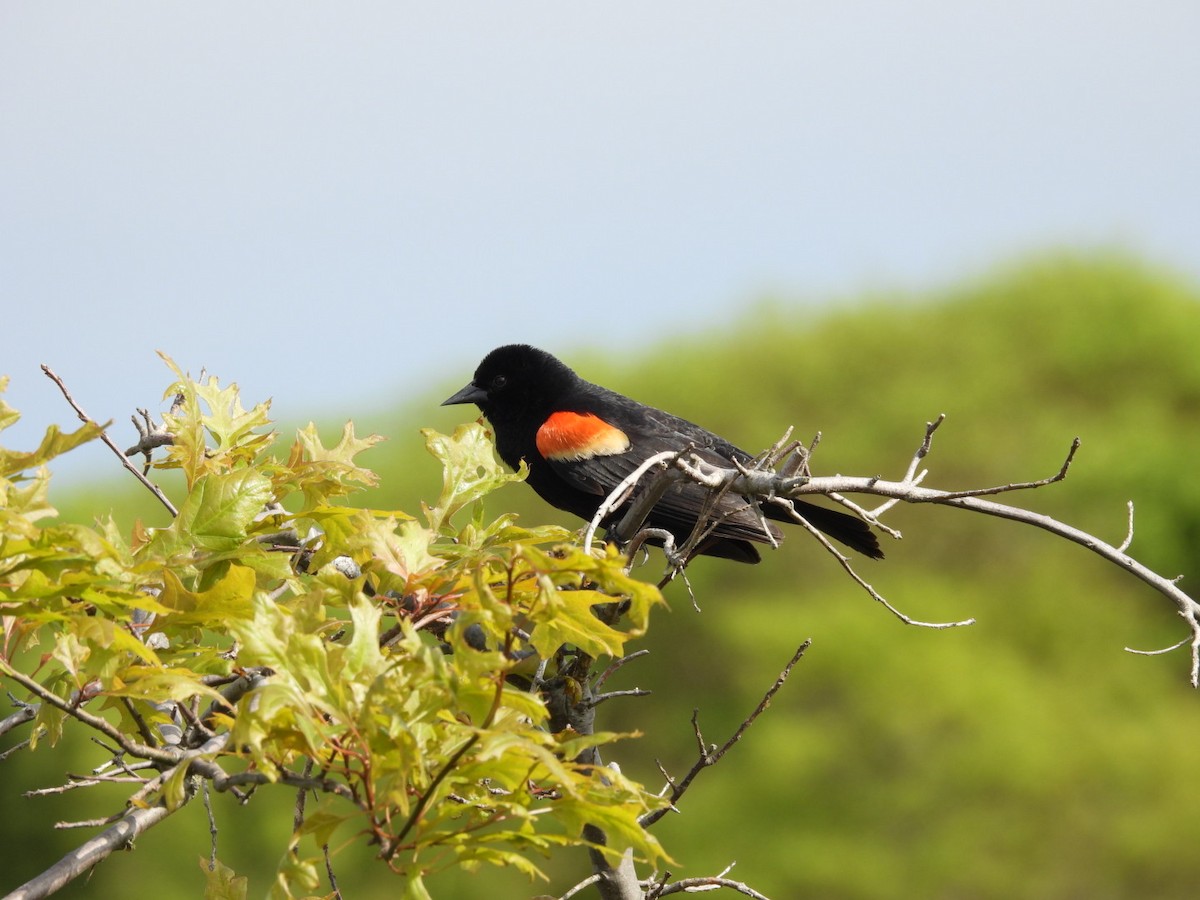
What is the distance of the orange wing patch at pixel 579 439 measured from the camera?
14.8 feet

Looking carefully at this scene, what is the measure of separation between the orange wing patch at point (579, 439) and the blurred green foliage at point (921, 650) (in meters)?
6.34

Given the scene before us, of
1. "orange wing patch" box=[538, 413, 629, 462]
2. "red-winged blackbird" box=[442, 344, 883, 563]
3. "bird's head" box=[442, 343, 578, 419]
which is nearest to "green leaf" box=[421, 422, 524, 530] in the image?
"red-winged blackbird" box=[442, 344, 883, 563]

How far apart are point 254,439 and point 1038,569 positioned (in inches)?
423

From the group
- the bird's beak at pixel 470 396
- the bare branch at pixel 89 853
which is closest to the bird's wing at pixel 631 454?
the bird's beak at pixel 470 396

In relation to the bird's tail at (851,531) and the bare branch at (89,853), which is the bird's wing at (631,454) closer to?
the bird's tail at (851,531)

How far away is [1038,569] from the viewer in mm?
11680

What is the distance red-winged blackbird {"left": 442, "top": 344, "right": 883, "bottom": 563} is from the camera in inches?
167

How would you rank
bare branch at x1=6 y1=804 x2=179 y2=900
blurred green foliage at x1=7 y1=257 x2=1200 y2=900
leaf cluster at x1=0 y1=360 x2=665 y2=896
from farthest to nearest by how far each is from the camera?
blurred green foliage at x1=7 y1=257 x2=1200 y2=900, bare branch at x1=6 y1=804 x2=179 y2=900, leaf cluster at x1=0 y1=360 x2=665 y2=896

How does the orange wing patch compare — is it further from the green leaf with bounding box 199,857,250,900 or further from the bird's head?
the green leaf with bounding box 199,857,250,900

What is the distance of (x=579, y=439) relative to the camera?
4.52 metres

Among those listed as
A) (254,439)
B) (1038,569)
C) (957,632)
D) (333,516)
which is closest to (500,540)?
(333,516)

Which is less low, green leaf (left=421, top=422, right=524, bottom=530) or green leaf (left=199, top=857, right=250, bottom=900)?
green leaf (left=421, top=422, right=524, bottom=530)

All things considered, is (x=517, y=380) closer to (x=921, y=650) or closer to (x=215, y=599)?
(x=215, y=599)

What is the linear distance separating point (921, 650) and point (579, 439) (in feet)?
22.7
